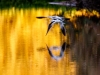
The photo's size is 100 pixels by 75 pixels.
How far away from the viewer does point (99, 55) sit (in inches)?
440

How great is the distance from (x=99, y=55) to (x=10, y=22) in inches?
301

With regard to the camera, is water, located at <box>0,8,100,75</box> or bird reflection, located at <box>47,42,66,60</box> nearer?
water, located at <box>0,8,100,75</box>

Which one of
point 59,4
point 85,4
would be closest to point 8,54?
point 85,4

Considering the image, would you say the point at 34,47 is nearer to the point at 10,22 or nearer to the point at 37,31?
the point at 37,31

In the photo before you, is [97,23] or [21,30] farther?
[97,23]

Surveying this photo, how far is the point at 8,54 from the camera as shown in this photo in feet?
35.7

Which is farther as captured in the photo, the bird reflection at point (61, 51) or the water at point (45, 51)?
the bird reflection at point (61, 51)

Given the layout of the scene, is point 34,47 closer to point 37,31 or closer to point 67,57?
point 67,57

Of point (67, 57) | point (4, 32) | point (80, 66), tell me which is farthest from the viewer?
point (4, 32)

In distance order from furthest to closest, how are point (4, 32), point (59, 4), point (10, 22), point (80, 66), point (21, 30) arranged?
point (59, 4), point (10, 22), point (21, 30), point (4, 32), point (80, 66)

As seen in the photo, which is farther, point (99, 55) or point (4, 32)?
point (4, 32)

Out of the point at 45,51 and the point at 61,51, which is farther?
the point at 61,51

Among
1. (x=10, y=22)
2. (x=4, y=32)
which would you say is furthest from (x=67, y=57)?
(x=10, y=22)

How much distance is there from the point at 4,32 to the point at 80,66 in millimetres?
5327
